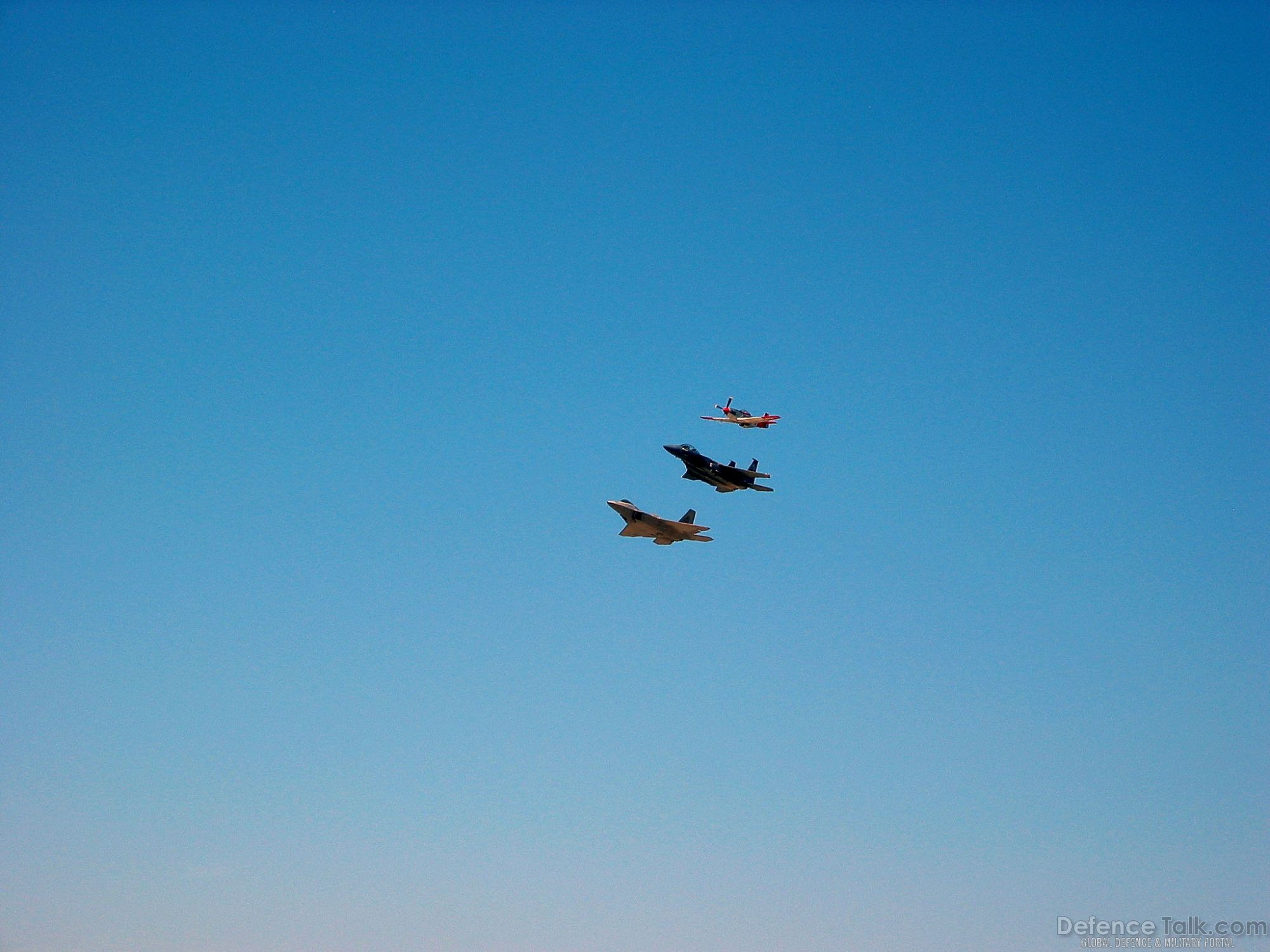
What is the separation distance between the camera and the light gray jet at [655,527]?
113875 millimetres

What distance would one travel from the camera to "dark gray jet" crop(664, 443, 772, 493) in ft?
406

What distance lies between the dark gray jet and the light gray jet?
8.41m

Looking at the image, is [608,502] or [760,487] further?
[760,487]

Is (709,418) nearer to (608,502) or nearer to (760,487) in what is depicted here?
(760,487)

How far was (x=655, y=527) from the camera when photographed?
115125mm

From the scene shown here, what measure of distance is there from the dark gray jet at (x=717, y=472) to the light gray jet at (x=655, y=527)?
8.41 metres

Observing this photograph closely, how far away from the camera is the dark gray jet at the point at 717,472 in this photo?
12369cm

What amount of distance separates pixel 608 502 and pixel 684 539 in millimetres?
9222

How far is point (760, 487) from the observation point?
123750mm

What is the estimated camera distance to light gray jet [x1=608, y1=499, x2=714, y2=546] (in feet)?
374

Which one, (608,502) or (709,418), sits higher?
(709,418)

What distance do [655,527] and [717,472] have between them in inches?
488

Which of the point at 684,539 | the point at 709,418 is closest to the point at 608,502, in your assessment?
the point at 684,539

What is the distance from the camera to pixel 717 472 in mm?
123812
